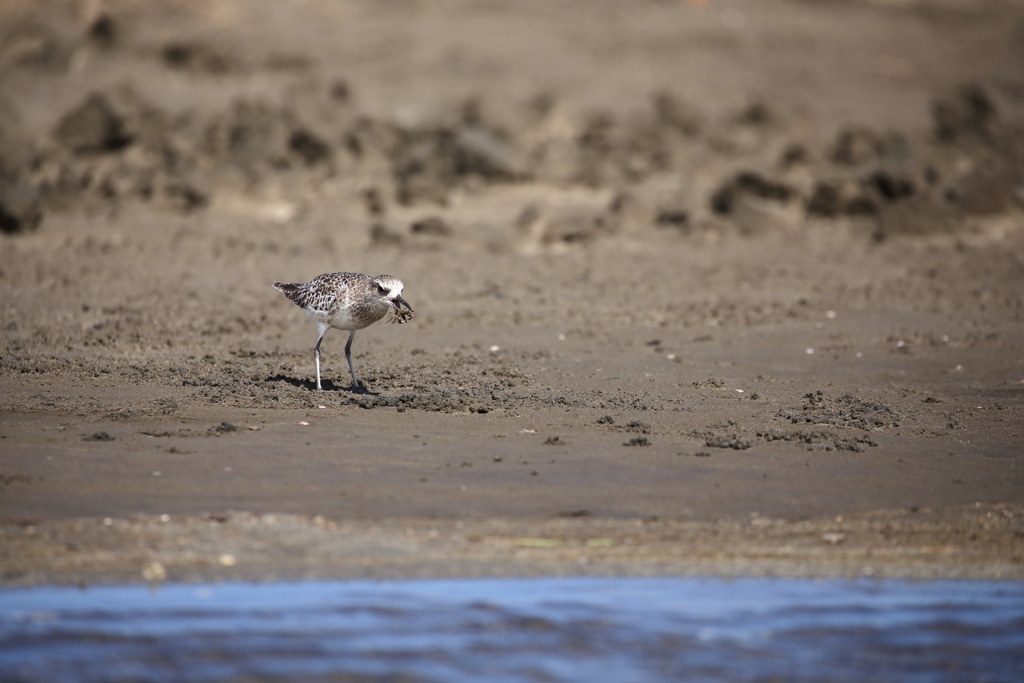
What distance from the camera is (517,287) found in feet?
50.2

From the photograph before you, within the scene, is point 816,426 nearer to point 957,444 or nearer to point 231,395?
point 957,444

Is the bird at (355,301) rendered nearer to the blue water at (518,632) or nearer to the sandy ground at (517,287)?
the sandy ground at (517,287)

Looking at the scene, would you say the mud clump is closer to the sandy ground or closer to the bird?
the sandy ground

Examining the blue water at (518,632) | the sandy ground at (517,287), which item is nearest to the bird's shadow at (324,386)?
the sandy ground at (517,287)

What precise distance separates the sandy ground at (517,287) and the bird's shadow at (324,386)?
0.14ft

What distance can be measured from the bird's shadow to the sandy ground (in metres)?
0.04

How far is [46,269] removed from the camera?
15.6 m

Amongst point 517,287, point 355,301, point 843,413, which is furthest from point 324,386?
point 517,287

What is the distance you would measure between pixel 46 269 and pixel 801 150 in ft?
41.5

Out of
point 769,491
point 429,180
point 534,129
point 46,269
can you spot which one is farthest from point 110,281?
point 769,491

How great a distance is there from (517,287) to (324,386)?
529 cm

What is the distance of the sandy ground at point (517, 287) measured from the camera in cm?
691

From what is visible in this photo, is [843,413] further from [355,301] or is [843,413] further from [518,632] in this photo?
[518,632]

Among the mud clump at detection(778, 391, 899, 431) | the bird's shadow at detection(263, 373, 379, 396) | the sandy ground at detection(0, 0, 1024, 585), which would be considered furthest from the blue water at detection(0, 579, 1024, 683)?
the bird's shadow at detection(263, 373, 379, 396)
